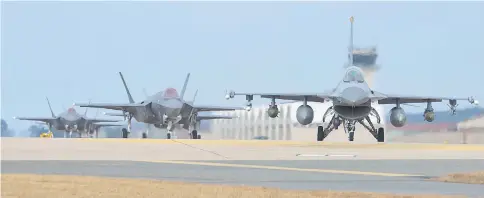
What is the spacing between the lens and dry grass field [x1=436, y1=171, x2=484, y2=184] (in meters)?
20.2

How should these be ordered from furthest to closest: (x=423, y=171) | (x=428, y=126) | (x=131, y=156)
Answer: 1. (x=428, y=126)
2. (x=131, y=156)
3. (x=423, y=171)

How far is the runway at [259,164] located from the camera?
19422mm

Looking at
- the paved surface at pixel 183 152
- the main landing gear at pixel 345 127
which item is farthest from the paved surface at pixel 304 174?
the main landing gear at pixel 345 127

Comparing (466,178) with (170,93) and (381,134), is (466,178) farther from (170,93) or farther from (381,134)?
(170,93)

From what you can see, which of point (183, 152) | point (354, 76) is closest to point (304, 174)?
point (183, 152)

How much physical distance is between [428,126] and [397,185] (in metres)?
48.2

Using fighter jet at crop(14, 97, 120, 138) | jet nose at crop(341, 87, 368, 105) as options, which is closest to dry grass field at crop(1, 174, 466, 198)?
jet nose at crop(341, 87, 368, 105)

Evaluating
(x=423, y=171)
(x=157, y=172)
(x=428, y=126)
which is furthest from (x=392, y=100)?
(x=157, y=172)

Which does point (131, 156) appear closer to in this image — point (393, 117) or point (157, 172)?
point (157, 172)

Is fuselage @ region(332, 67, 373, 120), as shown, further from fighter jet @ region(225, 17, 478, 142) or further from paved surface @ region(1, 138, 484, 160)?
paved surface @ region(1, 138, 484, 160)

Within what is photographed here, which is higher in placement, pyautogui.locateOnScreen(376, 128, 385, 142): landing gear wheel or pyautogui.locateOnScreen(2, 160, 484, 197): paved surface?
pyautogui.locateOnScreen(2, 160, 484, 197): paved surface

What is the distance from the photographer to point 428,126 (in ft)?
216

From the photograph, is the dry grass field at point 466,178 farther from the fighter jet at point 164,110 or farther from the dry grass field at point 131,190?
the fighter jet at point 164,110

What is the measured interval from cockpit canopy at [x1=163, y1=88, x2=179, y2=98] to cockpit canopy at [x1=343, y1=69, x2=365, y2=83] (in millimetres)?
22551
